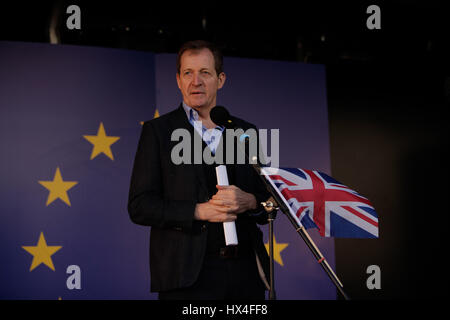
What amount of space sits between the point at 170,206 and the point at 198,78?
0.60 metres

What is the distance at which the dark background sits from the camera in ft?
14.7

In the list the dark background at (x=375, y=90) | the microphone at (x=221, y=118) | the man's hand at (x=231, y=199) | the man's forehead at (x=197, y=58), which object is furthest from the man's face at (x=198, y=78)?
the dark background at (x=375, y=90)

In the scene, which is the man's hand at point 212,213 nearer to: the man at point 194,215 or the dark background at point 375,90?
the man at point 194,215

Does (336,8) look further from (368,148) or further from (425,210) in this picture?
(425,210)

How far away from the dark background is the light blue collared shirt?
2482 mm

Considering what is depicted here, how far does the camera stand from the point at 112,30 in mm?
4258

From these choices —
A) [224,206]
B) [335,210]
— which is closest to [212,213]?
[224,206]

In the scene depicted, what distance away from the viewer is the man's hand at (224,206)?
1745 millimetres

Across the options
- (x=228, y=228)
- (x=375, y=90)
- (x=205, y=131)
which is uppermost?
(x=375, y=90)

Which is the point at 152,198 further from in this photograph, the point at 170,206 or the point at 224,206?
the point at 224,206

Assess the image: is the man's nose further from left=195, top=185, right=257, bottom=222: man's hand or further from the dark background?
the dark background

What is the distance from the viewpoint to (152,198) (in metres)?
1.86

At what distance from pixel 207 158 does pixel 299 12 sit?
10.1 ft

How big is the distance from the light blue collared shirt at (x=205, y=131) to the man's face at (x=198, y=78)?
0.03 meters
